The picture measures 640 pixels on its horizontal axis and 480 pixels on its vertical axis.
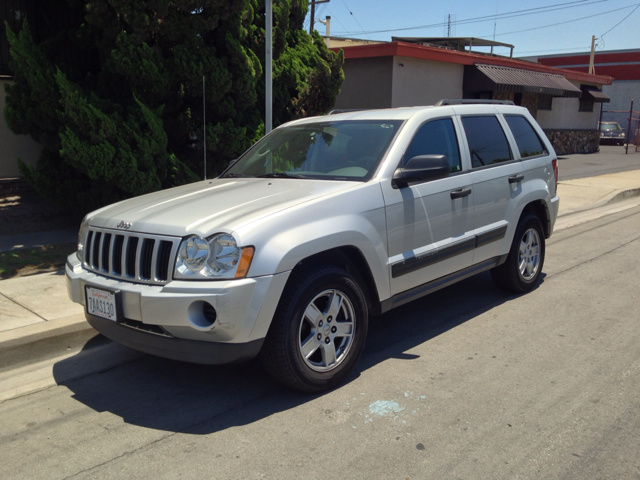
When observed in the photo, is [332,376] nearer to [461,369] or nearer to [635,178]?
[461,369]

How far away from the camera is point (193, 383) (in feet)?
13.7

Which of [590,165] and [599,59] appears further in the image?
[599,59]

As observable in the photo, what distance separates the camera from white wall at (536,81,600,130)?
24236 millimetres

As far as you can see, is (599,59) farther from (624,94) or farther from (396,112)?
(396,112)

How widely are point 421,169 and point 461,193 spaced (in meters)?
0.75

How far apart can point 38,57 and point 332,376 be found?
548 centimetres

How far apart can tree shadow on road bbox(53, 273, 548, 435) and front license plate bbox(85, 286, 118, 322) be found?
0.60 m

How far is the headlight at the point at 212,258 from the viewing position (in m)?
3.45

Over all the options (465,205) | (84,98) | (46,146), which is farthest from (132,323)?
(46,146)

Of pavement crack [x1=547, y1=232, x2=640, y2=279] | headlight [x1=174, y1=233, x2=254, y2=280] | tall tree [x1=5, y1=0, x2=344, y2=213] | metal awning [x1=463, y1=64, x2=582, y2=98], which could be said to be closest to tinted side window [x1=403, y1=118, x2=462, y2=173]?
headlight [x1=174, y1=233, x2=254, y2=280]

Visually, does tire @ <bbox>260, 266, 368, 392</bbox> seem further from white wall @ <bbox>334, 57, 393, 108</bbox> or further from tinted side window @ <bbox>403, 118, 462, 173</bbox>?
white wall @ <bbox>334, 57, 393, 108</bbox>

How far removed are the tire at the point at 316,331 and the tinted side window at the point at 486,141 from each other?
77.1 inches

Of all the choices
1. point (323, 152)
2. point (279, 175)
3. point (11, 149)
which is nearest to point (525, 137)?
point (323, 152)

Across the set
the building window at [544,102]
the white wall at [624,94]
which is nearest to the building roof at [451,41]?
the building window at [544,102]
